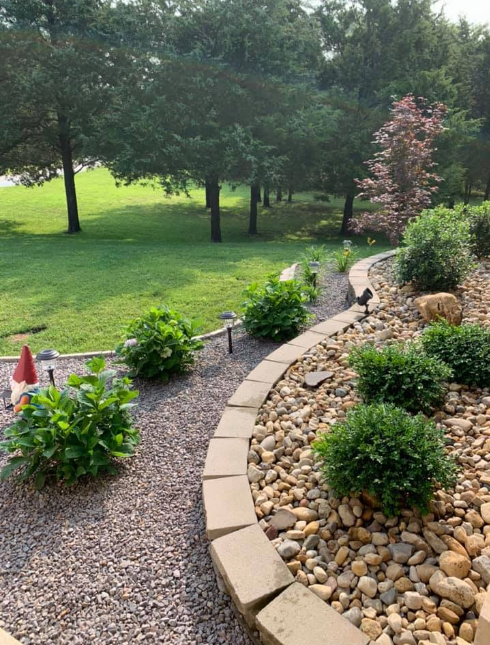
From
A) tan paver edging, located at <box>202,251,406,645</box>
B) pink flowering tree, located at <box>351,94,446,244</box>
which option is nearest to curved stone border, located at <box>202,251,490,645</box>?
tan paver edging, located at <box>202,251,406,645</box>

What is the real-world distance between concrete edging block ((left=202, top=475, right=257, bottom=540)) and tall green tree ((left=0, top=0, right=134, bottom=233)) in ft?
Answer: 40.1

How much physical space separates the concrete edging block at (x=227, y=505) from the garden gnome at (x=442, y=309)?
247 centimetres

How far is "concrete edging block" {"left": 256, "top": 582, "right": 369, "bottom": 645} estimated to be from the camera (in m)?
1.56

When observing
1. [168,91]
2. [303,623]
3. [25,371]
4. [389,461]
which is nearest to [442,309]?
[389,461]

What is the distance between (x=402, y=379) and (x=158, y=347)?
6.38 feet

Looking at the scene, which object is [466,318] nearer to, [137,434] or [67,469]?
[137,434]

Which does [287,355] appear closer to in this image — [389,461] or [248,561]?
[389,461]

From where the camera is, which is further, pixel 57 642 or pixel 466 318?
pixel 466 318

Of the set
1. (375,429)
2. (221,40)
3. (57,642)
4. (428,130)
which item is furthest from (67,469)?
(221,40)

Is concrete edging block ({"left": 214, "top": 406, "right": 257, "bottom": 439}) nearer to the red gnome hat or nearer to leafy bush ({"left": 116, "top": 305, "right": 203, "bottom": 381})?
leafy bush ({"left": 116, "top": 305, "right": 203, "bottom": 381})

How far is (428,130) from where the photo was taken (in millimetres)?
9211

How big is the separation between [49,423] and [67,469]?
0.28m

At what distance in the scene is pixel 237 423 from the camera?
113 inches

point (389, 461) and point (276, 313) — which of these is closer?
point (389, 461)
